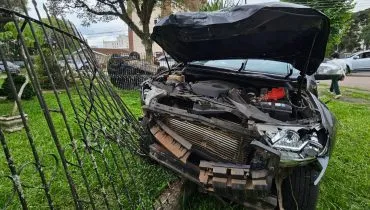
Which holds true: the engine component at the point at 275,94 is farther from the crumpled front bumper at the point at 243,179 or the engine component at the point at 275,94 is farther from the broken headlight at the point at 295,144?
the crumpled front bumper at the point at 243,179

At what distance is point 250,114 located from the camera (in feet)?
7.69

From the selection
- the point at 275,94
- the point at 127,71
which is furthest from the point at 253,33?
the point at 127,71

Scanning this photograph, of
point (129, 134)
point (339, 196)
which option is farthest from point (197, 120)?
point (339, 196)

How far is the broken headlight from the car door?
19116 millimetres

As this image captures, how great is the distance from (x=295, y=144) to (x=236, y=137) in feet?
1.38

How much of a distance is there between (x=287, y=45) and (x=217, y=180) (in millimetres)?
1752

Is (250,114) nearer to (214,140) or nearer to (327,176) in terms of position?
(214,140)

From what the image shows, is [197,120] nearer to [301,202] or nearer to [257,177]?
[257,177]

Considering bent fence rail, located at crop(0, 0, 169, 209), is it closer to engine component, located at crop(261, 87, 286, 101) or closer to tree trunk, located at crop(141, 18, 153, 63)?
engine component, located at crop(261, 87, 286, 101)

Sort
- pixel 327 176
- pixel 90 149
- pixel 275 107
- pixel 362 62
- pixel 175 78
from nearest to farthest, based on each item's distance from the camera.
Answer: pixel 90 149, pixel 275 107, pixel 327 176, pixel 175 78, pixel 362 62

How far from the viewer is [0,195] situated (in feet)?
9.49

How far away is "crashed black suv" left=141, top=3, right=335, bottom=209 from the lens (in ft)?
7.09

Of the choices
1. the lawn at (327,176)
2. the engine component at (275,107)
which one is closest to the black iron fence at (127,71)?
the lawn at (327,176)

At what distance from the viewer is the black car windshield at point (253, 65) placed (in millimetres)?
3750
